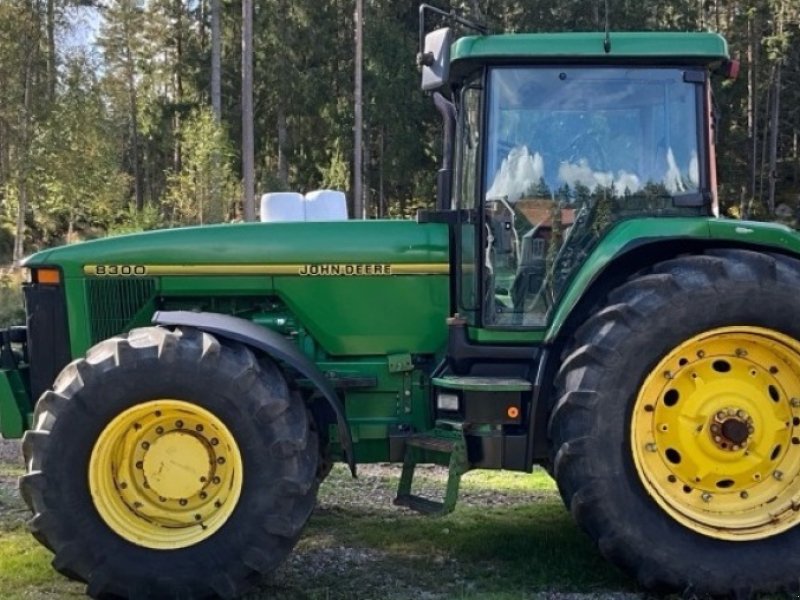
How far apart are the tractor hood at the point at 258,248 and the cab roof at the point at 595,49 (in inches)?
37.3

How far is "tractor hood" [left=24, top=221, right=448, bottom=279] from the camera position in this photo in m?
5.00

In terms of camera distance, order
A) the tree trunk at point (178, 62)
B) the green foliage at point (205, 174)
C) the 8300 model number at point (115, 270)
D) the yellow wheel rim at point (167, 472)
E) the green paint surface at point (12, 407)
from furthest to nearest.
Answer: the tree trunk at point (178, 62)
the green foliage at point (205, 174)
the 8300 model number at point (115, 270)
the green paint surface at point (12, 407)
the yellow wheel rim at point (167, 472)

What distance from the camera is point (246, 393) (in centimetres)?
428

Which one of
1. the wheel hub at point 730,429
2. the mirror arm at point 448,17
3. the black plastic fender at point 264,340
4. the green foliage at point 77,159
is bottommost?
the wheel hub at point 730,429

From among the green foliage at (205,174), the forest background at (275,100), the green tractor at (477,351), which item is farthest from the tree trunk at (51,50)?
the green tractor at (477,351)

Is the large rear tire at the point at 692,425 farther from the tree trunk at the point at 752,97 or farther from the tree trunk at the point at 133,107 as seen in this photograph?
the tree trunk at the point at 133,107

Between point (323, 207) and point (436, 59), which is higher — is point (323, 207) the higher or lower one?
the lower one

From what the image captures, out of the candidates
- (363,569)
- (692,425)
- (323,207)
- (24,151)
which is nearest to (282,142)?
(24,151)

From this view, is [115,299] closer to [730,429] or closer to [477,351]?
[477,351]

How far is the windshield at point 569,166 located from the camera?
4.68 metres

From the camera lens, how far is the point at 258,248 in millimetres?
5016

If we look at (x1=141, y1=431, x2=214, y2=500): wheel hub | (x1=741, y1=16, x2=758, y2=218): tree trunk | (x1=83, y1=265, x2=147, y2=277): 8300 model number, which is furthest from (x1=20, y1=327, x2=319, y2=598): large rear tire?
(x1=741, y1=16, x2=758, y2=218): tree trunk

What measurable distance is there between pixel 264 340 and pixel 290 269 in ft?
2.14

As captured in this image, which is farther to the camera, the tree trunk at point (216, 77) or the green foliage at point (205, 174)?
the tree trunk at point (216, 77)
